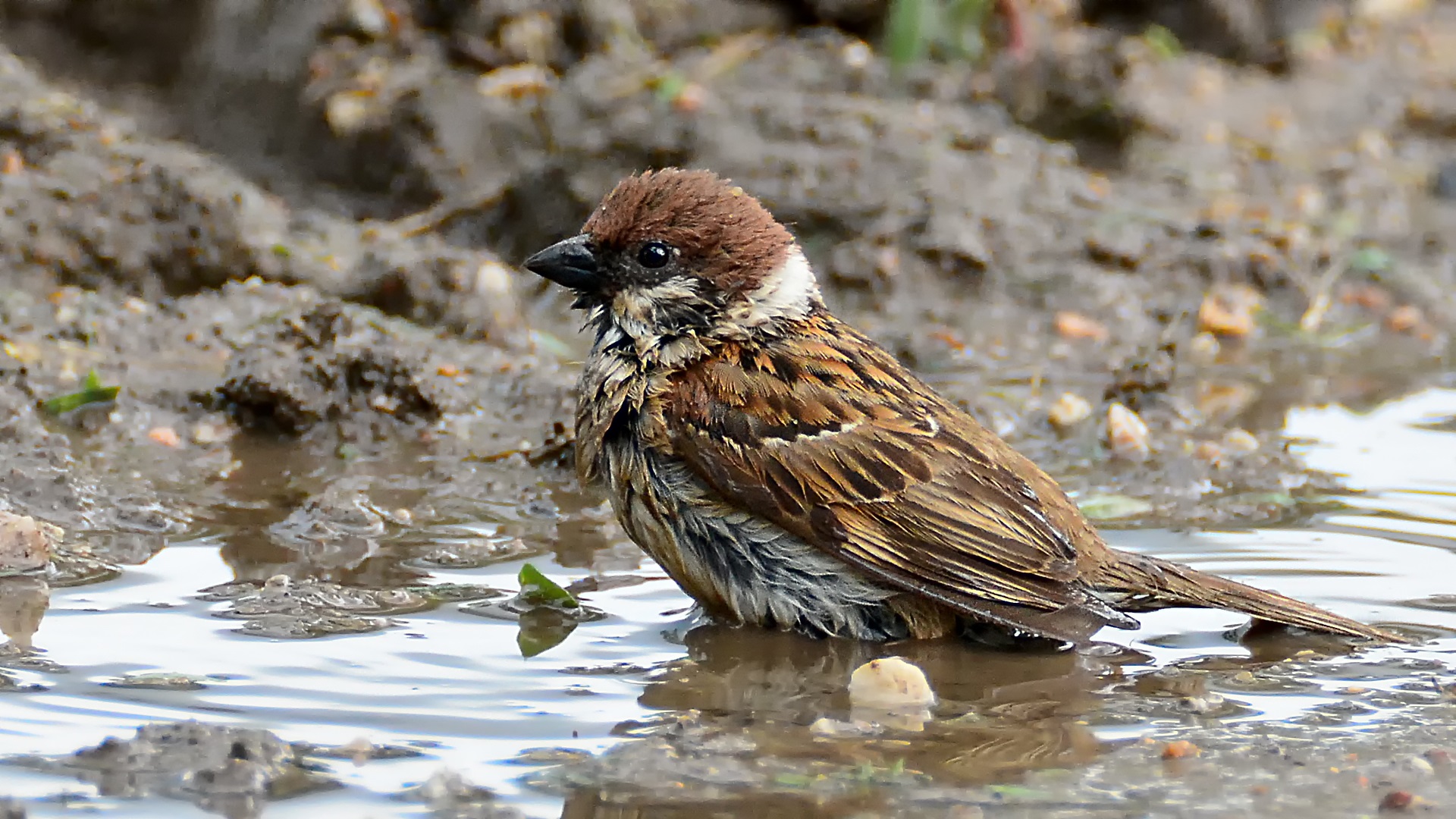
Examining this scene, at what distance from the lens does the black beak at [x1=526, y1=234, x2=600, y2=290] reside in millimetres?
4902

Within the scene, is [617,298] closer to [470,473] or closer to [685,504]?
[685,504]

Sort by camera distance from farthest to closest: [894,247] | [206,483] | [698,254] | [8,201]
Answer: [894,247], [8,201], [206,483], [698,254]

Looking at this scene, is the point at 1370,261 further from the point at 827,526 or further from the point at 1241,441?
the point at 827,526

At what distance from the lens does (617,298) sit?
489 cm

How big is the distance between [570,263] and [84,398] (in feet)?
6.41

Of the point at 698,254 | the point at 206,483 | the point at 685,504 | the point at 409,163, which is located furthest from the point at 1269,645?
the point at 409,163

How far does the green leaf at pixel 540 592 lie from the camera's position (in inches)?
179

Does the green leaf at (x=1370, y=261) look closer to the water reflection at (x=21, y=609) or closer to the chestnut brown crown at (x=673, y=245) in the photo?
the chestnut brown crown at (x=673, y=245)

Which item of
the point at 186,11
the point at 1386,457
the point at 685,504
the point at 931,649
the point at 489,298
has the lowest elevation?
the point at 931,649

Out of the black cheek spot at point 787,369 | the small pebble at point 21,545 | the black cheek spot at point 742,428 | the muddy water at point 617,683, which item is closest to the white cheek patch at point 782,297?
the black cheek spot at point 787,369

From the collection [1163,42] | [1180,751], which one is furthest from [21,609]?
[1163,42]

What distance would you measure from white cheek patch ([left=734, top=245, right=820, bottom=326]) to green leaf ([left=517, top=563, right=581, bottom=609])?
0.89 meters

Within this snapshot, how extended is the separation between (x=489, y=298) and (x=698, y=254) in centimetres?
218

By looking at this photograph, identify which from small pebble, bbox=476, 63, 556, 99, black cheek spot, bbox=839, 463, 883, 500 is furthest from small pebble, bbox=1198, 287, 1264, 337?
black cheek spot, bbox=839, 463, 883, 500
